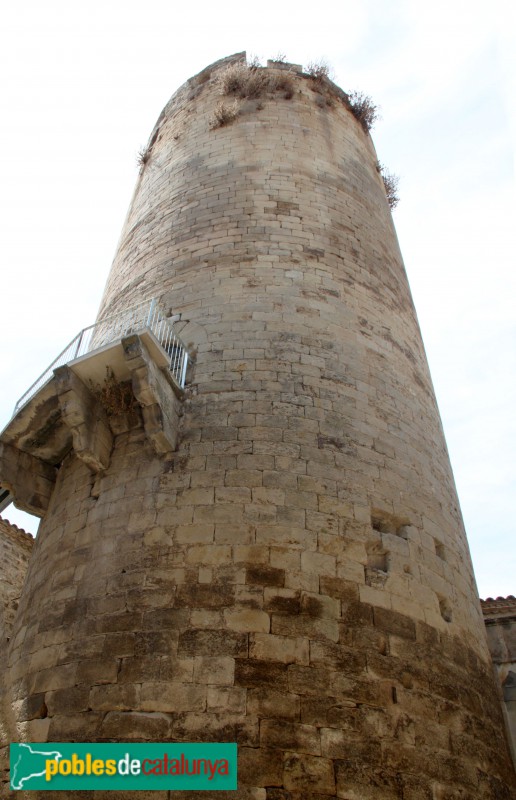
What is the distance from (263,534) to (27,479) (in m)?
2.72

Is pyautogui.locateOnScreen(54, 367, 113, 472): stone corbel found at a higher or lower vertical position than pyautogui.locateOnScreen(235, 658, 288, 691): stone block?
higher

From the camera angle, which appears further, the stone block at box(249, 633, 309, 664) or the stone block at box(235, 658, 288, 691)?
the stone block at box(249, 633, 309, 664)

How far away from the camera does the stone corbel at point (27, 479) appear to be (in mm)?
6367

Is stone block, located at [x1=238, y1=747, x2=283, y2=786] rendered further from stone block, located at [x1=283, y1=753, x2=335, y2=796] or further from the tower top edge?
the tower top edge

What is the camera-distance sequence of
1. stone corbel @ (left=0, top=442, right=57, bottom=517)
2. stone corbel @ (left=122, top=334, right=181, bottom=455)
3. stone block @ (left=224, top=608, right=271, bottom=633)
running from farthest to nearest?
stone corbel @ (left=0, top=442, right=57, bottom=517), stone corbel @ (left=122, top=334, right=181, bottom=455), stone block @ (left=224, top=608, right=271, bottom=633)

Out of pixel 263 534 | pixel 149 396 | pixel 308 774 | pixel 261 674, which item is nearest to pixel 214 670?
pixel 261 674

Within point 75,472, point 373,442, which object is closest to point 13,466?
point 75,472

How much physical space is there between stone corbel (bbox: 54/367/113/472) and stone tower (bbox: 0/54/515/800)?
0.07 ft

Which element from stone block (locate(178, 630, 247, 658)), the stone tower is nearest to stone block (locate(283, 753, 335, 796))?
the stone tower

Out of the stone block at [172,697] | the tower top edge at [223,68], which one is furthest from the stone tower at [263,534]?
the tower top edge at [223,68]

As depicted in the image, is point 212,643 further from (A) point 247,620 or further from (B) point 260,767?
(B) point 260,767

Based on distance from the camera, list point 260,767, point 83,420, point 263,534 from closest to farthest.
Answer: point 260,767 → point 263,534 → point 83,420

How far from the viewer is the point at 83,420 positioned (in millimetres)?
5762

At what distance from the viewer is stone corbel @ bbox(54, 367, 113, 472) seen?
5.74m
